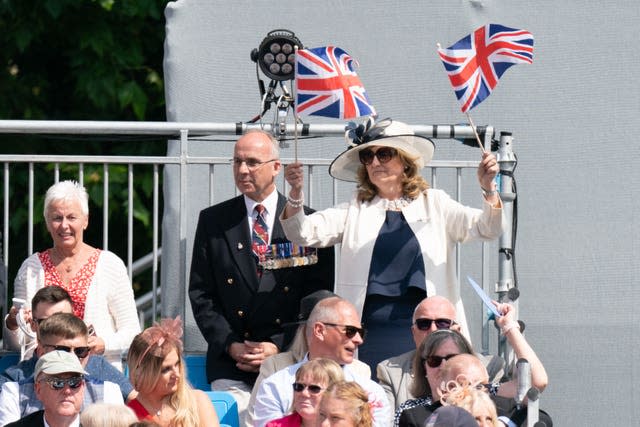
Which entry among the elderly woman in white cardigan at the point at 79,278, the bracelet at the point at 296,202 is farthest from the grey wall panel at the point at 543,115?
the bracelet at the point at 296,202

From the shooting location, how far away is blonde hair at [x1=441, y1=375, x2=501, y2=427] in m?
6.54

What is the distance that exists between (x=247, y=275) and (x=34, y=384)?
1508 mm

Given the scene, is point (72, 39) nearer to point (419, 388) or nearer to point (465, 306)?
point (465, 306)

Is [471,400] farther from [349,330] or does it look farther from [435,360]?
[349,330]

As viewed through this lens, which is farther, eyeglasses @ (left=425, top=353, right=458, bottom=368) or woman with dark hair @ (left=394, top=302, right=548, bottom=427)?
eyeglasses @ (left=425, top=353, right=458, bottom=368)

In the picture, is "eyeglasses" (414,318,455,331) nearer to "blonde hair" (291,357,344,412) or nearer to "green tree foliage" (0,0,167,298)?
"blonde hair" (291,357,344,412)

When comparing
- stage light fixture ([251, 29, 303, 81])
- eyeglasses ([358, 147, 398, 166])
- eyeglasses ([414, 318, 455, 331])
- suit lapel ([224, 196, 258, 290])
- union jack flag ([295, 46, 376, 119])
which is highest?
stage light fixture ([251, 29, 303, 81])

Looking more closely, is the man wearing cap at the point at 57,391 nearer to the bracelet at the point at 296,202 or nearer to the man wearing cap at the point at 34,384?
the man wearing cap at the point at 34,384

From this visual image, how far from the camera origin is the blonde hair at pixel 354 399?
21.9ft

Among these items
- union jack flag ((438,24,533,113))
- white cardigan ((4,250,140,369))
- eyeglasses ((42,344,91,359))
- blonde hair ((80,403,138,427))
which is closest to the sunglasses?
blonde hair ((80,403,138,427))

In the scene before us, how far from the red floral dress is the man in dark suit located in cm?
54

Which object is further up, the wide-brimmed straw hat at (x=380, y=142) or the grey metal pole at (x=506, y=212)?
the wide-brimmed straw hat at (x=380, y=142)

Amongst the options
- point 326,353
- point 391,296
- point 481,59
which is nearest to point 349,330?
point 326,353

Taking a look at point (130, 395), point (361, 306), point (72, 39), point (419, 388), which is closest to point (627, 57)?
point (361, 306)
